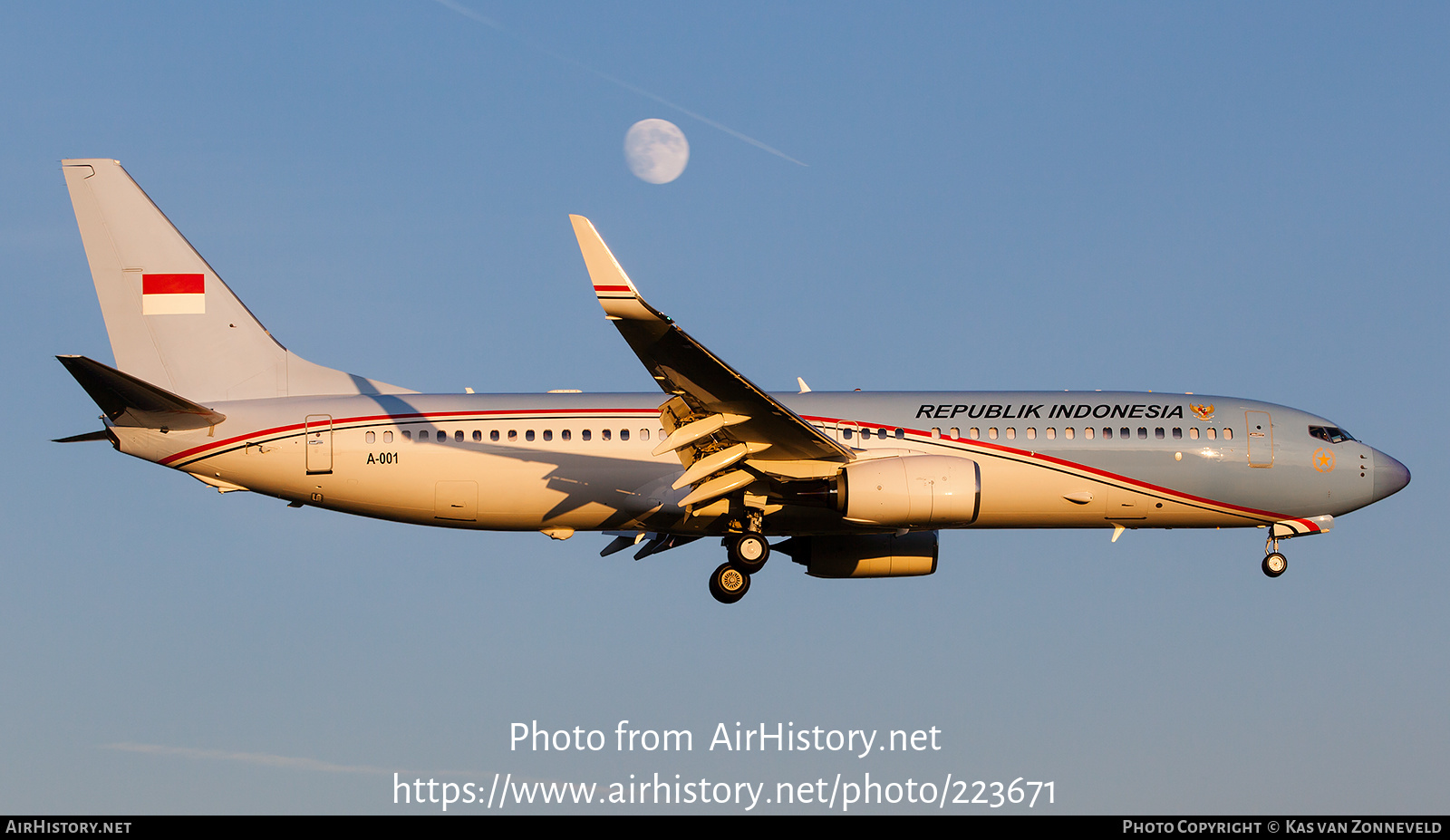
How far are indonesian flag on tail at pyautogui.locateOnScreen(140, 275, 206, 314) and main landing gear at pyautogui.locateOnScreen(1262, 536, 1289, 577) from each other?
24083mm

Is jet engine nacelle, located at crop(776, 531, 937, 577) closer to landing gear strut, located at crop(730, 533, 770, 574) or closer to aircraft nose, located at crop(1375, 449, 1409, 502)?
landing gear strut, located at crop(730, 533, 770, 574)

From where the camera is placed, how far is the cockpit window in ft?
96.2

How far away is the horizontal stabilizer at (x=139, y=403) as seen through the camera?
966 inches

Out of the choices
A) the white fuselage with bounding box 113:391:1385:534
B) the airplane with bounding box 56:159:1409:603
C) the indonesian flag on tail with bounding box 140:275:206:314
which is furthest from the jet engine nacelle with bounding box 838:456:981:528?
the indonesian flag on tail with bounding box 140:275:206:314

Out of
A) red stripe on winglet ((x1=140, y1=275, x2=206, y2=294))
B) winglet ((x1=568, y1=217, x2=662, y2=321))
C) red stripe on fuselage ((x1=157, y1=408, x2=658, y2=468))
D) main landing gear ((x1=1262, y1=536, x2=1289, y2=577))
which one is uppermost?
red stripe on winglet ((x1=140, y1=275, x2=206, y2=294))

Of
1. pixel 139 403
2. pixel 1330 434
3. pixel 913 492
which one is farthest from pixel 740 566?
pixel 1330 434

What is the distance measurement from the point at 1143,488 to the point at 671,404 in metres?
10.8

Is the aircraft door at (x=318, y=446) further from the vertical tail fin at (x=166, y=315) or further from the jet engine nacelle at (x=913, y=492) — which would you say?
the jet engine nacelle at (x=913, y=492)

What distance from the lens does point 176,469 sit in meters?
27.1

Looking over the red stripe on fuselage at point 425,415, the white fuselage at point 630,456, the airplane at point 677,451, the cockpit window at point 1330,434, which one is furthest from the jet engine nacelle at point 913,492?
the cockpit window at point 1330,434

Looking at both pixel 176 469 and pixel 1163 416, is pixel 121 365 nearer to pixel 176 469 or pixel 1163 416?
pixel 176 469

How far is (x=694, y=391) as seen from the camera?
76.7 ft

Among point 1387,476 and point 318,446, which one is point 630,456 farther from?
point 1387,476

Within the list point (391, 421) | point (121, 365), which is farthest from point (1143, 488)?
point (121, 365)
